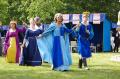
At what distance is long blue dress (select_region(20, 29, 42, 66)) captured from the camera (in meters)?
16.0

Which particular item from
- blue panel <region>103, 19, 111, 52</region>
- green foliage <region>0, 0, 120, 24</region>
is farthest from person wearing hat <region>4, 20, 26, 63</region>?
green foliage <region>0, 0, 120, 24</region>

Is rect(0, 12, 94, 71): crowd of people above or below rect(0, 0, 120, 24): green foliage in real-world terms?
below

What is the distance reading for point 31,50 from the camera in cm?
1609

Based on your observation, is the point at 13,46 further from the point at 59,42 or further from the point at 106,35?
the point at 106,35

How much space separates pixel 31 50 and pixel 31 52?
0.25 feet

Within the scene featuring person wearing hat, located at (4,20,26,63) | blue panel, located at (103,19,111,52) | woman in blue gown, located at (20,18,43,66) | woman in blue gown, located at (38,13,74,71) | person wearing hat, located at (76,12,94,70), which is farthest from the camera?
blue panel, located at (103,19,111,52)

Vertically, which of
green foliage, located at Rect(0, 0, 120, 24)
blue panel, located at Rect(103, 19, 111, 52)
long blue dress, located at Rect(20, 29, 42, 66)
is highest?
green foliage, located at Rect(0, 0, 120, 24)

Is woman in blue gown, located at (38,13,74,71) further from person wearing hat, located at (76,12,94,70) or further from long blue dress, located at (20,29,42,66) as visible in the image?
long blue dress, located at (20,29,42,66)

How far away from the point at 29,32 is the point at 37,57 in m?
0.91

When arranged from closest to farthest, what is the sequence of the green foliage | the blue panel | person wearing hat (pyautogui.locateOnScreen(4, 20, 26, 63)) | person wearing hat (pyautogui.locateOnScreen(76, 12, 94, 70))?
person wearing hat (pyautogui.locateOnScreen(76, 12, 94, 70))
person wearing hat (pyautogui.locateOnScreen(4, 20, 26, 63))
the blue panel
the green foliage

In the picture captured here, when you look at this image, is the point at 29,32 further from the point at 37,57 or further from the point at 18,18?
the point at 18,18

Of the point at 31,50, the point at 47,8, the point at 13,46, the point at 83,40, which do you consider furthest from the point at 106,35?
the point at 83,40

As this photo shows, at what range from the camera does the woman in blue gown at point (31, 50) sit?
15.9 metres

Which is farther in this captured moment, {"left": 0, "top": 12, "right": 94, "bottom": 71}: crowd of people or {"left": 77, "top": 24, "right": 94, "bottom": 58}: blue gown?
{"left": 77, "top": 24, "right": 94, "bottom": 58}: blue gown
